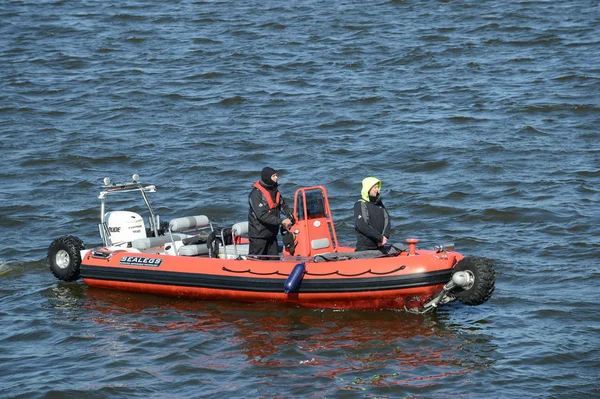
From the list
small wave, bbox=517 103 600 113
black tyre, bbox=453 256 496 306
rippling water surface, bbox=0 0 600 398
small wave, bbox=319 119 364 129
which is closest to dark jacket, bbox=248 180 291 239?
rippling water surface, bbox=0 0 600 398

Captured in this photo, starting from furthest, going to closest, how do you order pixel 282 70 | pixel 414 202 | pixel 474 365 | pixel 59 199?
pixel 282 70
pixel 59 199
pixel 414 202
pixel 474 365

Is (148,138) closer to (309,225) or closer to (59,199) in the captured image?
(59,199)

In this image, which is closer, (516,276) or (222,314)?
(222,314)

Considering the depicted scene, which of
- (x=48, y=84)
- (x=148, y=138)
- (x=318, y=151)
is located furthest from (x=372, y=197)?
(x=48, y=84)

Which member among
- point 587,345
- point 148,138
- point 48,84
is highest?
point 48,84

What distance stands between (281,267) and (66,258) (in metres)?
3.25

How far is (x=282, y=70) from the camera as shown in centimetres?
2366

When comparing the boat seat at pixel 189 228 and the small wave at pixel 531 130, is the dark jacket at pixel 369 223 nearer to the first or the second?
the boat seat at pixel 189 228

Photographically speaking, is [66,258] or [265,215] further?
[66,258]

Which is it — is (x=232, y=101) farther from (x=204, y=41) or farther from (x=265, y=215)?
(x=265, y=215)

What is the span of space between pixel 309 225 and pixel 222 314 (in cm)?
147

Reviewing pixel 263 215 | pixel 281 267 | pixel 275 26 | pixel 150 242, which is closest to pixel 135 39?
pixel 275 26

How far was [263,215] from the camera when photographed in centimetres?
1179

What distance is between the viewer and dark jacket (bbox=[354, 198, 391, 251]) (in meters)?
11.4
